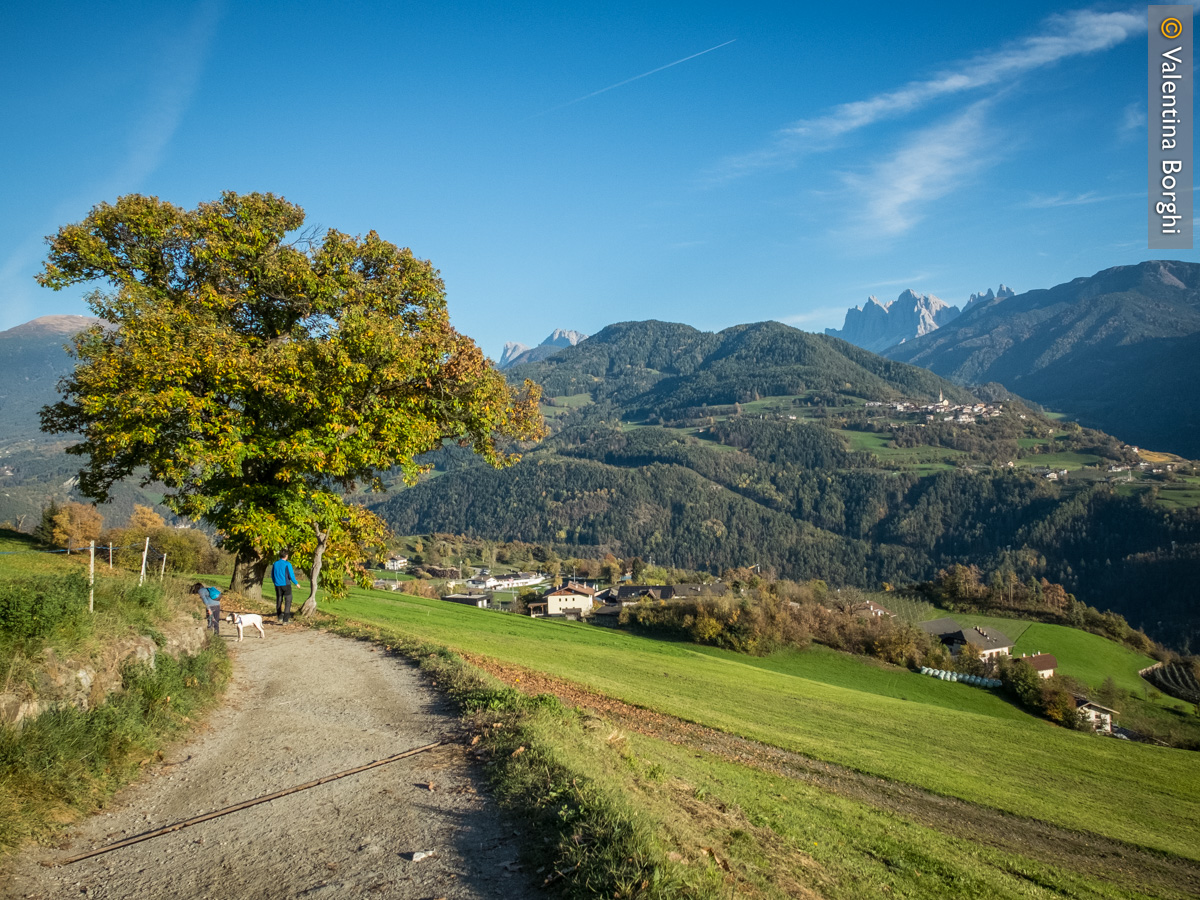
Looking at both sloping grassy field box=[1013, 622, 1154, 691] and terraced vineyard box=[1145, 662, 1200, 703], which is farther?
sloping grassy field box=[1013, 622, 1154, 691]

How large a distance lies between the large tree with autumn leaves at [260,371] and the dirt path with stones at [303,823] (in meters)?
7.09

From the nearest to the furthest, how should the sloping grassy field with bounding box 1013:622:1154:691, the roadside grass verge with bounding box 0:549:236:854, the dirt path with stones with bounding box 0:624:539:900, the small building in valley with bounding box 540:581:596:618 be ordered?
the dirt path with stones with bounding box 0:624:539:900, the roadside grass verge with bounding box 0:549:236:854, the sloping grassy field with bounding box 1013:622:1154:691, the small building in valley with bounding box 540:581:596:618

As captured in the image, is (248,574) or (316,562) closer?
(316,562)

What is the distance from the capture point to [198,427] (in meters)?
14.4

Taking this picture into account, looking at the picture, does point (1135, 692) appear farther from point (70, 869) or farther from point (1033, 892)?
point (70, 869)

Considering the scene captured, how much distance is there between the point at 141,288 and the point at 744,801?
642 inches

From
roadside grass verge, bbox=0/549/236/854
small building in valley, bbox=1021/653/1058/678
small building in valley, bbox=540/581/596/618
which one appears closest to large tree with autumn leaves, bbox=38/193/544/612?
roadside grass verge, bbox=0/549/236/854

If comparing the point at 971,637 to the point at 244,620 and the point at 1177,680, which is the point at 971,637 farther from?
the point at 244,620

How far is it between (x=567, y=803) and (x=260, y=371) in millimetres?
12194

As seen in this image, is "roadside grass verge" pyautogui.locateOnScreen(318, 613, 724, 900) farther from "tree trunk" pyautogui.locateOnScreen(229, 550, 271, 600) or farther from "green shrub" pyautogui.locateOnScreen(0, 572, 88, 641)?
"tree trunk" pyautogui.locateOnScreen(229, 550, 271, 600)

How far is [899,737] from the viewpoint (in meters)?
20.5

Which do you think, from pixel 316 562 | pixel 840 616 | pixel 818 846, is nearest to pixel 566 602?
pixel 840 616

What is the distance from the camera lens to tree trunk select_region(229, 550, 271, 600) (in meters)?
20.0

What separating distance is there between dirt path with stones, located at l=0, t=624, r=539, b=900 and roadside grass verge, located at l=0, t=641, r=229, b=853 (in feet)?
0.84
